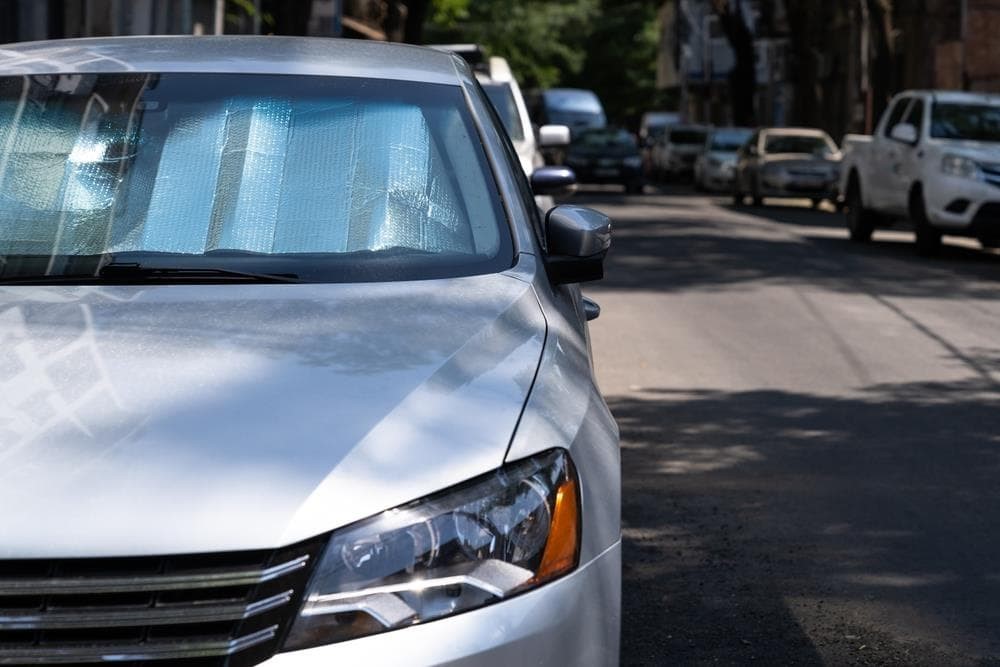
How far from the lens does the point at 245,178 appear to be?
157 inches

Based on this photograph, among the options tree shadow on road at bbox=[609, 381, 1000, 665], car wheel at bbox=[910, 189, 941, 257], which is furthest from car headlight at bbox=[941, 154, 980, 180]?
tree shadow on road at bbox=[609, 381, 1000, 665]

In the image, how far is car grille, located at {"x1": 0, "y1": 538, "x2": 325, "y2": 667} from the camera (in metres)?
2.51

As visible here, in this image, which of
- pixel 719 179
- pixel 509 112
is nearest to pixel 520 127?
pixel 509 112

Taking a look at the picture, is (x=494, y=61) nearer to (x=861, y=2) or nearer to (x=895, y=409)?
(x=895, y=409)

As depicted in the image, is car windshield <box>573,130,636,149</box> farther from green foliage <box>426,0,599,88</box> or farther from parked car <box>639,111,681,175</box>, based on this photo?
green foliage <box>426,0,599,88</box>

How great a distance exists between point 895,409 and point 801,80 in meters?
37.7

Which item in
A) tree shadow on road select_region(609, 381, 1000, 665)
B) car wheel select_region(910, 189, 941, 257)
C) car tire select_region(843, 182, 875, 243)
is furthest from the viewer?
car tire select_region(843, 182, 875, 243)

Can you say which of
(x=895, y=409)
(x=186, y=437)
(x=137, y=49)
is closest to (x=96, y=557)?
(x=186, y=437)

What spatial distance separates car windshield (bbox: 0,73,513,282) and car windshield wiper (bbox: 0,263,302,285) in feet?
0.08

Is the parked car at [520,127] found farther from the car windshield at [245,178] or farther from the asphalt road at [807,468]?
the car windshield at [245,178]

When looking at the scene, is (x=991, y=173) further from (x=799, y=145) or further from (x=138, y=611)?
(x=138, y=611)

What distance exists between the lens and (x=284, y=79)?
4.27 meters

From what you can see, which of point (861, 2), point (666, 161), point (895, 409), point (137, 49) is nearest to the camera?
point (137, 49)

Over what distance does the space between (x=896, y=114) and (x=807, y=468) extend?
14.3 m
